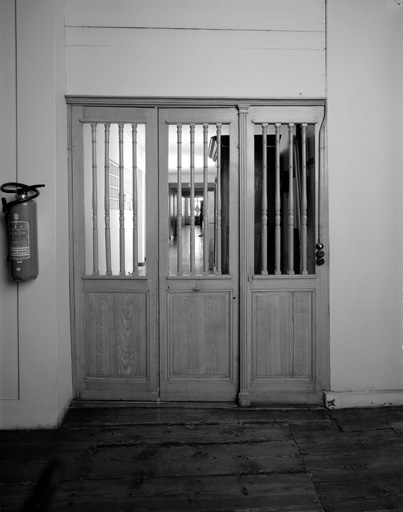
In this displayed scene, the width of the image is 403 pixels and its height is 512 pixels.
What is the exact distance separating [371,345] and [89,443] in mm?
2087

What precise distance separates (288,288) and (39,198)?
187cm

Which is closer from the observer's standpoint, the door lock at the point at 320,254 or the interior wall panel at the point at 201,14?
the interior wall panel at the point at 201,14

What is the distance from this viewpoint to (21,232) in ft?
9.62

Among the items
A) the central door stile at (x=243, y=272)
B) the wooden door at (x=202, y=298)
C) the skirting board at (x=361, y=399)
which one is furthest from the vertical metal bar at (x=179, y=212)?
the skirting board at (x=361, y=399)

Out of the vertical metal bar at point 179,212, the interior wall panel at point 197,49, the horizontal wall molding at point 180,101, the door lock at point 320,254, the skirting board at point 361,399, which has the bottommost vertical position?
the skirting board at point 361,399

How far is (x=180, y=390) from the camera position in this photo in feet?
11.3

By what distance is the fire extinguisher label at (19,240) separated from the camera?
2.93 m

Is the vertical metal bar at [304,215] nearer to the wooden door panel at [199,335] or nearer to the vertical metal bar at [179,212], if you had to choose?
the wooden door panel at [199,335]

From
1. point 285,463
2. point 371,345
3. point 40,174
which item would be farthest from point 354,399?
point 40,174

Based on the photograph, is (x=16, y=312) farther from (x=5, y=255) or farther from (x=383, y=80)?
(x=383, y=80)

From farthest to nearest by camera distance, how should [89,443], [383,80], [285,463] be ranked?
[383,80], [89,443], [285,463]

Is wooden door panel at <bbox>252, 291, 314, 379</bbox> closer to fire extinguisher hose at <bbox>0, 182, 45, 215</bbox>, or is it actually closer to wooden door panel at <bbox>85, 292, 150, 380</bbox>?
wooden door panel at <bbox>85, 292, 150, 380</bbox>

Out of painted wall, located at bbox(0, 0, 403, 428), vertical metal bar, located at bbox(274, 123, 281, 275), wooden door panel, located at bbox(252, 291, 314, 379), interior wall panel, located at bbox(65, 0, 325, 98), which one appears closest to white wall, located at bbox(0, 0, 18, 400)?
painted wall, located at bbox(0, 0, 403, 428)

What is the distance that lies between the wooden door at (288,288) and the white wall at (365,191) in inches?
3.9
